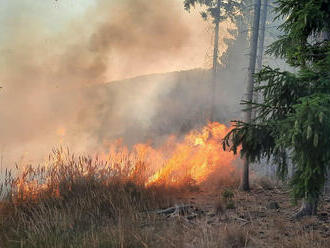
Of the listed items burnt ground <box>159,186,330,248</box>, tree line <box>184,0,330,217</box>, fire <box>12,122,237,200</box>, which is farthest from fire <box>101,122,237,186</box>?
tree line <box>184,0,330,217</box>

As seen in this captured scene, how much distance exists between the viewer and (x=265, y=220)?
6.38 metres

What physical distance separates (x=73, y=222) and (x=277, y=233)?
4259mm

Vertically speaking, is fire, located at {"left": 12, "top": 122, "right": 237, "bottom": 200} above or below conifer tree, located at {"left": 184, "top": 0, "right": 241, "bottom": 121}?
below

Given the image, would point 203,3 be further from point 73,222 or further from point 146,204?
point 73,222

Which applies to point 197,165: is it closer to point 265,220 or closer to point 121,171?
point 121,171

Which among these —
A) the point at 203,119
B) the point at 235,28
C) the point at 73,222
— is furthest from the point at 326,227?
the point at 235,28

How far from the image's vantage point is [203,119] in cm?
2420

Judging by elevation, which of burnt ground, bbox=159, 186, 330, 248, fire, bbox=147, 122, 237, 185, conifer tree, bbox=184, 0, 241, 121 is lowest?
burnt ground, bbox=159, 186, 330, 248

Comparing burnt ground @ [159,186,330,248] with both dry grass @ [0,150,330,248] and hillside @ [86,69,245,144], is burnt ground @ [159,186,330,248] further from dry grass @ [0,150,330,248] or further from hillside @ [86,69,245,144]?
hillside @ [86,69,245,144]

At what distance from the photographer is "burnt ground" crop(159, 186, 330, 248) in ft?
15.5

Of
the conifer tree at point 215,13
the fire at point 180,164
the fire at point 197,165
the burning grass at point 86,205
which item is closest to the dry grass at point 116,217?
the burning grass at point 86,205

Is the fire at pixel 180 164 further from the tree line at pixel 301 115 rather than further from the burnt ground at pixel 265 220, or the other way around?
the tree line at pixel 301 115

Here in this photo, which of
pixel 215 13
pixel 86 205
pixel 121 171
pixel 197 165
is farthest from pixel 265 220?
pixel 215 13

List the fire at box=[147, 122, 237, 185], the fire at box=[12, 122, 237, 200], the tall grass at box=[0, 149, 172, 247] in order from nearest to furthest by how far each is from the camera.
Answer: the tall grass at box=[0, 149, 172, 247] < the fire at box=[12, 122, 237, 200] < the fire at box=[147, 122, 237, 185]
